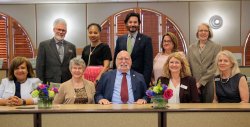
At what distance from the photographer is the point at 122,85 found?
3.55 metres

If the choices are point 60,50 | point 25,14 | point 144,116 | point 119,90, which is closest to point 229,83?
point 119,90

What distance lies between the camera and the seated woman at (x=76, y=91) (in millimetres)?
3488

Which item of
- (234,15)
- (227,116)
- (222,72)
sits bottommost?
(227,116)

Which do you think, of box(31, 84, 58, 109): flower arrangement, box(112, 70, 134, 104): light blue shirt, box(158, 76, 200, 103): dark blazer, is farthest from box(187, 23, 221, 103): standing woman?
box(31, 84, 58, 109): flower arrangement

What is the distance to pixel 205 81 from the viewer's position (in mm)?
3906

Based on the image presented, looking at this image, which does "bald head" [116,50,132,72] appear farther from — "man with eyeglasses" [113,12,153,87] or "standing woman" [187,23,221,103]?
"standing woman" [187,23,221,103]

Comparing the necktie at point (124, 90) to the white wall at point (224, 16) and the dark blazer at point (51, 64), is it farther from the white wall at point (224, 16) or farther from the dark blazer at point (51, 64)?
the white wall at point (224, 16)

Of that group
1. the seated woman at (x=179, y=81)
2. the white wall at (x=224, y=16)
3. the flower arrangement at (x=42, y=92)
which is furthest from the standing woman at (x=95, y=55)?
the white wall at (x=224, y=16)

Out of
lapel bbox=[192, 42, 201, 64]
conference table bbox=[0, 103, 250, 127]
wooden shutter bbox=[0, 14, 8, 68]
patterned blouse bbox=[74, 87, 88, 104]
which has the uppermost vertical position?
wooden shutter bbox=[0, 14, 8, 68]

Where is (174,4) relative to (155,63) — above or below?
above

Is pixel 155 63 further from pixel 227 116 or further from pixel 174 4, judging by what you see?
pixel 174 4

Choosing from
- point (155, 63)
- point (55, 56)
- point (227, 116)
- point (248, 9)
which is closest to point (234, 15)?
point (248, 9)

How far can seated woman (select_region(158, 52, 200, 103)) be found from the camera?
3.45m

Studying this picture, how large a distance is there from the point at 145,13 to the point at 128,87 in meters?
6.48
